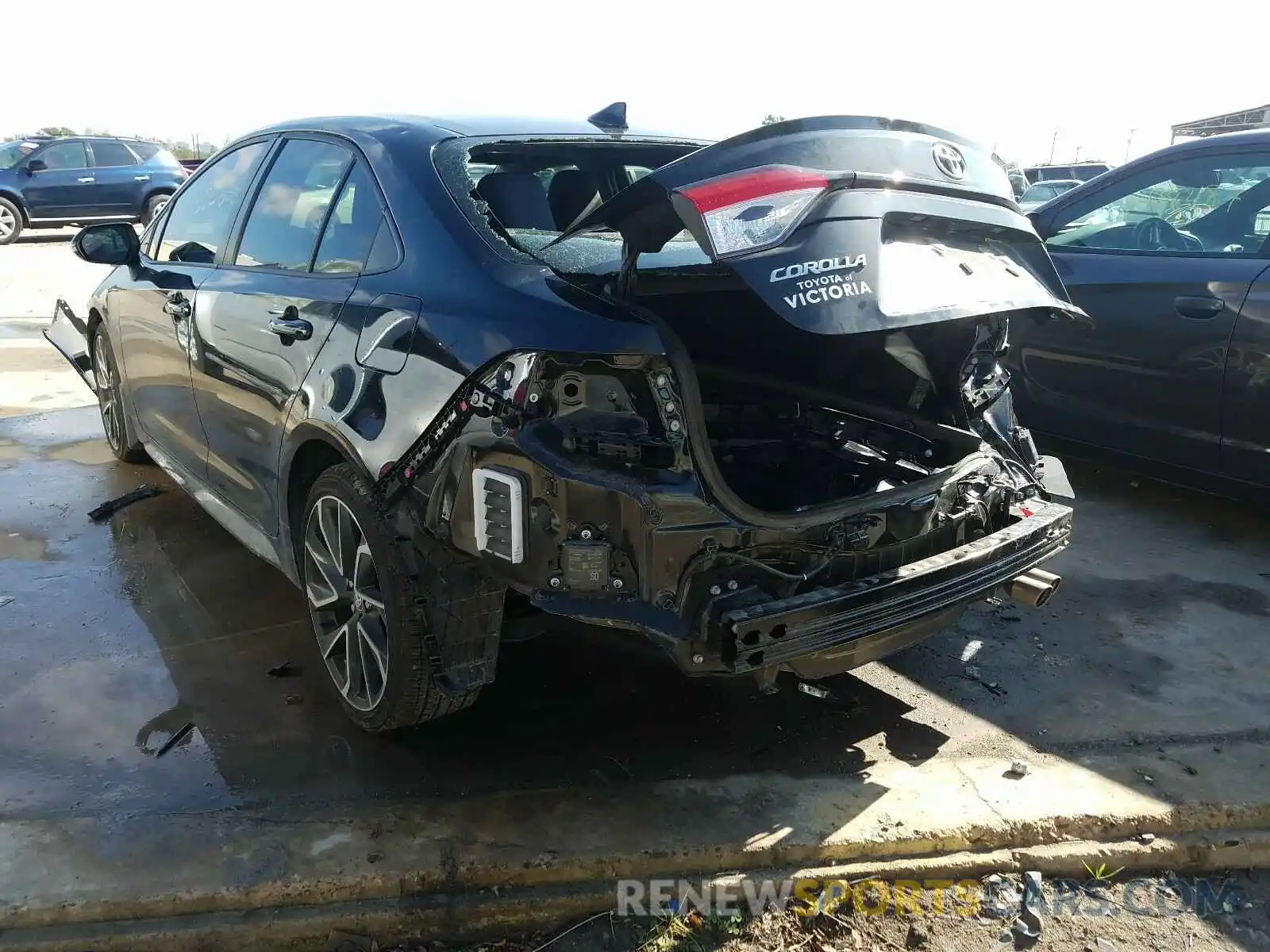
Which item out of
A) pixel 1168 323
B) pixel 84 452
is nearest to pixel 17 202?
pixel 84 452

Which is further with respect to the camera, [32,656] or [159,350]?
[159,350]

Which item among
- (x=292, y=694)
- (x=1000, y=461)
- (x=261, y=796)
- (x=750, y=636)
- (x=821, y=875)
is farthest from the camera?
(x=292, y=694)

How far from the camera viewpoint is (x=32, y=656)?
139 inches

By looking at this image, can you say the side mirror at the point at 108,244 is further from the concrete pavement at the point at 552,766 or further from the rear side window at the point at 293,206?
the concrete pavement at the point at 552,766

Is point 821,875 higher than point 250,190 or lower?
lower

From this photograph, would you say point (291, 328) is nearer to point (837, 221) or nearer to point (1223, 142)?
point (837, 221)

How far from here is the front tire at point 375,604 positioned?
2.67 metres

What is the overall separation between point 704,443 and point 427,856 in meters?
1.25

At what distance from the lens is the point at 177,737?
10.0 ft

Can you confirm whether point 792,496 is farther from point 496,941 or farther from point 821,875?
point 496,941

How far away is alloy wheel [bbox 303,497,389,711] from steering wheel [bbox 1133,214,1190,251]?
3.91 meters

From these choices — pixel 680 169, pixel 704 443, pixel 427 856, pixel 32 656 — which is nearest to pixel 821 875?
pixel 427 856

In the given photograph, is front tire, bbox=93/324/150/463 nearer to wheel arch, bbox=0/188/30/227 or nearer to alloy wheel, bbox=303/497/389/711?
alloy wheel, bbox=303/497/389/711

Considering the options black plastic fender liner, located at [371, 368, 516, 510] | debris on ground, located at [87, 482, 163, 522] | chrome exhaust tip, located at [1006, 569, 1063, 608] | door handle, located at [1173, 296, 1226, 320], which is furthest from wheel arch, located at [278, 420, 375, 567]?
door handle, located at [1173, 296, 1226, 320]
